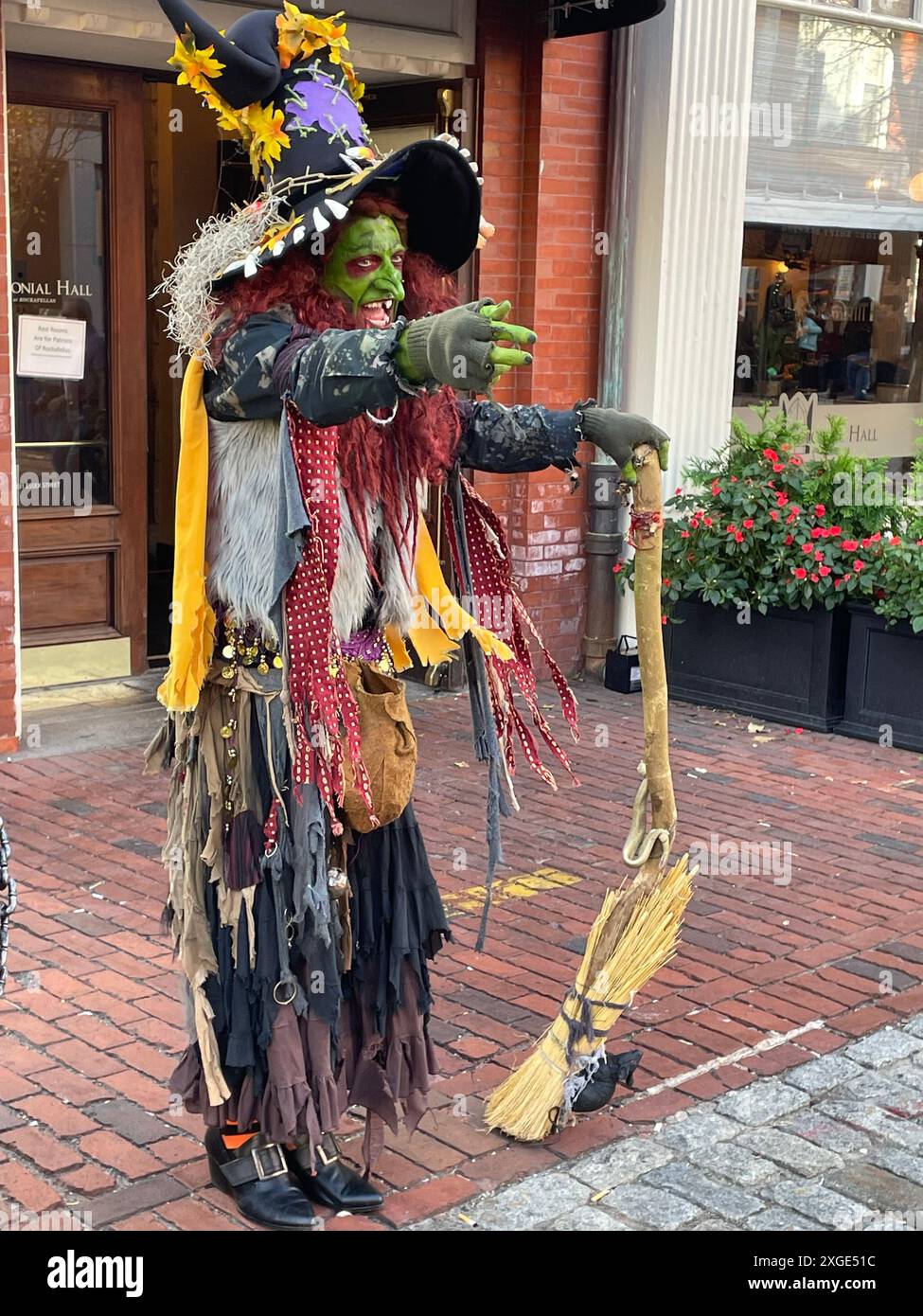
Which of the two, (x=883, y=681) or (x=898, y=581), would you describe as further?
(x=883, y=681)

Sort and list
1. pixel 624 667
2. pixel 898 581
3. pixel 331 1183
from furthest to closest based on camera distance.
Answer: pixel 624 667 < pixel 898 581 < pixel 331 1183

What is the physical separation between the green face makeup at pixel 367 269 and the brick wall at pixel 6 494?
3.54 metres

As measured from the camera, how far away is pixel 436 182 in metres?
3.15

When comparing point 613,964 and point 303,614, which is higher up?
point 303,614

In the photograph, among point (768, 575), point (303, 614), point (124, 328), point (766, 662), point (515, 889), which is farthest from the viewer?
point (766, 662)

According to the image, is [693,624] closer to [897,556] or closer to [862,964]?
[897,556]

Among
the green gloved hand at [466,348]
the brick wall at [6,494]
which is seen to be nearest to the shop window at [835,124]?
the brick wall at [6,494]

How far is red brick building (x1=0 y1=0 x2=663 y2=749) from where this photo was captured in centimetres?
706

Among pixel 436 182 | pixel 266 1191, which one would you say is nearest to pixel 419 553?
pixel 436 182

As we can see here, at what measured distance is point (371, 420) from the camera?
10.3ft

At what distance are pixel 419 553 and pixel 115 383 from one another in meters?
4.43

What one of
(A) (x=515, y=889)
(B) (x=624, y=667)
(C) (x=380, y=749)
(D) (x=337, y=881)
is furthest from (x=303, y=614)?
(B) (x=624, y=667)

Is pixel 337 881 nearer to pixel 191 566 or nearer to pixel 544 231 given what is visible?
pixel 191 566

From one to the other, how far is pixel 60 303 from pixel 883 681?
4290 mm
